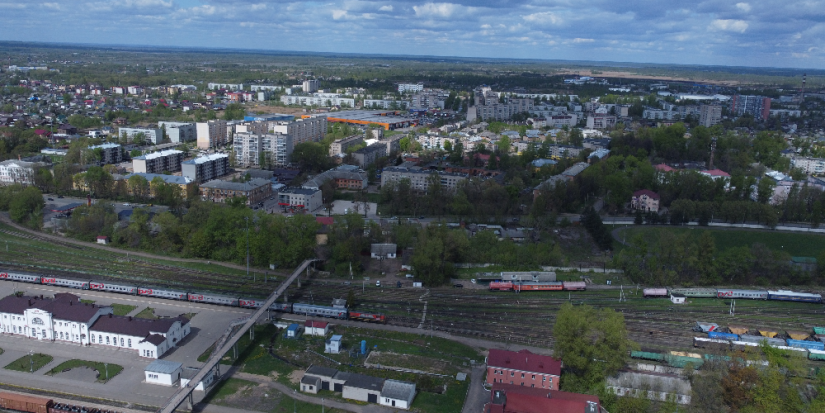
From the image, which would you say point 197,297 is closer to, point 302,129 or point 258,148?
point 258,148

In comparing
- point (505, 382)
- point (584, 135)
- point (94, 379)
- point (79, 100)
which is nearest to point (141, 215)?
point (94, 379)

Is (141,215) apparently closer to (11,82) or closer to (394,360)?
(394,360)

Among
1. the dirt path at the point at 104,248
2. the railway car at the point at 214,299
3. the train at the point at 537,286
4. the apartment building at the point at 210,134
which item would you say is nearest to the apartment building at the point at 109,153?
the apartment building at the point at 210,134

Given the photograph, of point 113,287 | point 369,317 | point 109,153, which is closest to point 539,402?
point 369,317

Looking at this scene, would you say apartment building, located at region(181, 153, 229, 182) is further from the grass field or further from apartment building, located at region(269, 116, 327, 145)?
the grass field

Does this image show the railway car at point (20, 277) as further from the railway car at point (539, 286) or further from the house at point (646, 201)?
the house at point (646, 201)
